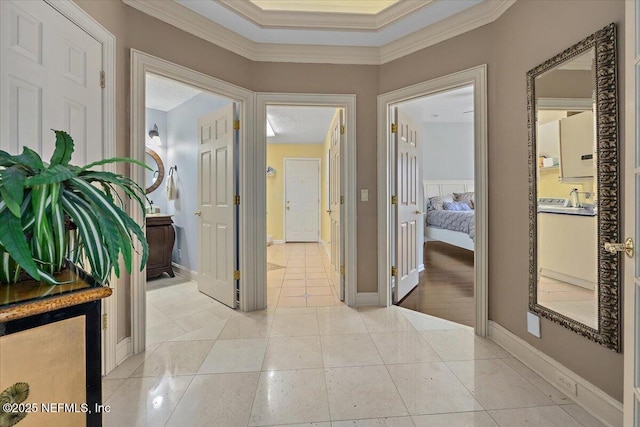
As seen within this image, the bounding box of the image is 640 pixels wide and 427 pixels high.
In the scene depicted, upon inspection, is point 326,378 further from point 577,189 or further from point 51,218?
point 577,189

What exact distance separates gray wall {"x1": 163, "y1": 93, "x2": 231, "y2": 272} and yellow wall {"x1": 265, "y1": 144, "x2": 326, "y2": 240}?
9.84ft

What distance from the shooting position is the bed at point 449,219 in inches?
167

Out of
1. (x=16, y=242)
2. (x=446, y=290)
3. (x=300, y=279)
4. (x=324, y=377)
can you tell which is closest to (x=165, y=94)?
(x=300, y=279)

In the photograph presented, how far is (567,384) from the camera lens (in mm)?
1478

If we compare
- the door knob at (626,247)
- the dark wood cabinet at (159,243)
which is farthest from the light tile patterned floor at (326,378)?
the dark wood cabinet at (159,243)

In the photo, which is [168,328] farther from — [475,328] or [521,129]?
[521,129]

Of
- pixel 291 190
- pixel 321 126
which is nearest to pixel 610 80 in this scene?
pixel 321 126

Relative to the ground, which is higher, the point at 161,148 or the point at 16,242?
the point at 161,148

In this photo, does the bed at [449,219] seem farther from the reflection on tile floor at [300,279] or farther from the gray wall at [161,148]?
the gray wall at [161,148]

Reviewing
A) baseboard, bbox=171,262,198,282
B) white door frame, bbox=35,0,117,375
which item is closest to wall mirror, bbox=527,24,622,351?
white door frame, bbox=35,0,117,375

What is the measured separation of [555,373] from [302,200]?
5688 millimetres

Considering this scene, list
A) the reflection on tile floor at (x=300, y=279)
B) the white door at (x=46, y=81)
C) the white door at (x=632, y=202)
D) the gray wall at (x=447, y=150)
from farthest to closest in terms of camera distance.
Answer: the gray wall at (x=447, y=150), the reflection on tile floor at (x=300, y=279), the white door at (x=46, y=81), the white door at (x=632, y=202)

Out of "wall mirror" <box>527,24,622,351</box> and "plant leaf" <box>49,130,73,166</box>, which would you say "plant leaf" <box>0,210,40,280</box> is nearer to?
"plant leaf" <box>49,130,73,166</box>

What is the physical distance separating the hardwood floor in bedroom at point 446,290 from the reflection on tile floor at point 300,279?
0.87 m
